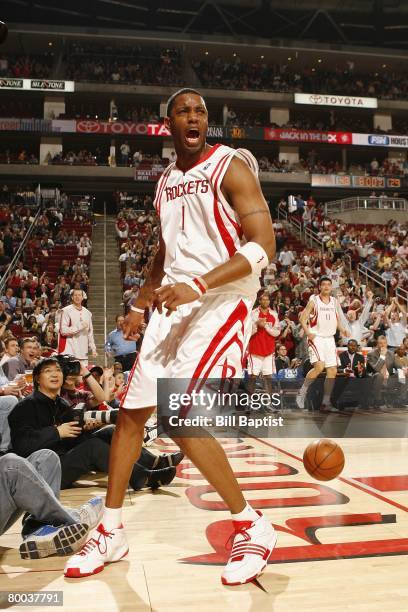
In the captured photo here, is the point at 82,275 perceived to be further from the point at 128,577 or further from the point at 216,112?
Answer: the point at 216,112

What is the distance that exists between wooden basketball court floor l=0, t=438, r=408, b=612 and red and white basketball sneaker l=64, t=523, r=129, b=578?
4 cm

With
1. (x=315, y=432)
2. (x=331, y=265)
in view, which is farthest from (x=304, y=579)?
(x=331, y=265)

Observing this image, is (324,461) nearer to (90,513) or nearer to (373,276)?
(90,513)

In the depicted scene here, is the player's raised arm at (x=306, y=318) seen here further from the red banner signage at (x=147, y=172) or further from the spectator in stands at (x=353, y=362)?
the red banner signage at (x=147, y=172)

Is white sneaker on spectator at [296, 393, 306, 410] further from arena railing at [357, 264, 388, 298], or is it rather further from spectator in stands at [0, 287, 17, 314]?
arena railing at [357, 264, 388, 298]

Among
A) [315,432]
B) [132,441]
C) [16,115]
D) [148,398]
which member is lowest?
[315,432]

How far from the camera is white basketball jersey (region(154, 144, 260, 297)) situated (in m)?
2.43

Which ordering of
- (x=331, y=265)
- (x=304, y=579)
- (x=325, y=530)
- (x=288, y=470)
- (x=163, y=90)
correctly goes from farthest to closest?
(x=163, y=90)
(x=331, y=265)
(x=288, y=470)
(x=325, y=530)
(x=304, y=579)

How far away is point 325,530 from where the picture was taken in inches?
117

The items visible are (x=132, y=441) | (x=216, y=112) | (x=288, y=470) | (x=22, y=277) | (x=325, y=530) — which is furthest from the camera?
(x=216, y=112)

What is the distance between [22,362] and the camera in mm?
7195

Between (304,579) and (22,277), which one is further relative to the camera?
(22,277)

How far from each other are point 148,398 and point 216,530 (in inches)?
39.2

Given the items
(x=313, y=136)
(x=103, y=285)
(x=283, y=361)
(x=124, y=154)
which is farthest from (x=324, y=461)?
(x=313, y=136)
